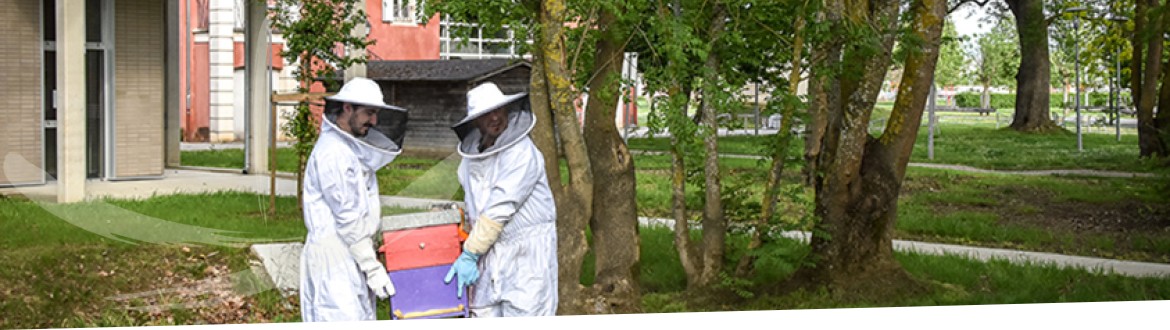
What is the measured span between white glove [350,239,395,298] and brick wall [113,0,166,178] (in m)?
1.61

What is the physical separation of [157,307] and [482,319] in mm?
1558

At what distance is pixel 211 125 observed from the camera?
309 inches

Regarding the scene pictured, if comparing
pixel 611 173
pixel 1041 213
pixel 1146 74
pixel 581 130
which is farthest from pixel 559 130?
pixel 1146 74

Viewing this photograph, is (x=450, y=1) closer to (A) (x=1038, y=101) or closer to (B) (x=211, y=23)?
(B) (x=211, y=23)

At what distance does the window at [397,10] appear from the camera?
7.59m

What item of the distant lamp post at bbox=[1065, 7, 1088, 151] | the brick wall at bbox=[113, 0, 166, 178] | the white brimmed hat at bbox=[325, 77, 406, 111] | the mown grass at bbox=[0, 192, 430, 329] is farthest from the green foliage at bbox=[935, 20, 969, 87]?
the brick wall at bbox=[113, 0, 166, 178]

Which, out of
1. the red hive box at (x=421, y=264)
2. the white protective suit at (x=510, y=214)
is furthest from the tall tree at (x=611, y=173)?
the red hive box at (x=421, y=264)

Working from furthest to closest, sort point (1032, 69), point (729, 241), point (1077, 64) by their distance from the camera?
point (1077, 64)
point (1032, 69)
point (729, 241)

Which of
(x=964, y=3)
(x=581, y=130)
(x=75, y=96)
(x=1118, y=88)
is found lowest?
(x=581, y=130)

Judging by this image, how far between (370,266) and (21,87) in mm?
2224

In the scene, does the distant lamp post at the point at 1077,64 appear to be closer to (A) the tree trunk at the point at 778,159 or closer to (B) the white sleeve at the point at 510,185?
(A) the tree trunk at the point at 778,159

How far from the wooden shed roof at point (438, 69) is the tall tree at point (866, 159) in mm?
1726

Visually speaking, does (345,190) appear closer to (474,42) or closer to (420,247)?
(420,247)

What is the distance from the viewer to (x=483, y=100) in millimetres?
6996
